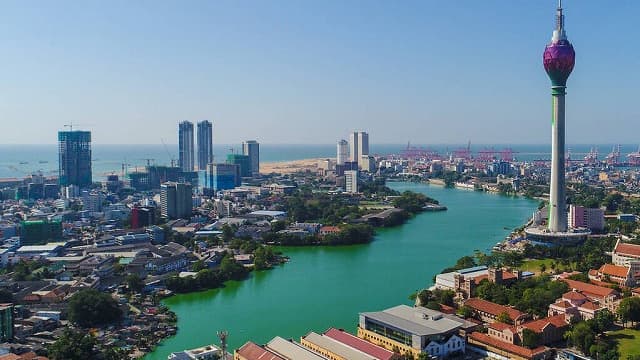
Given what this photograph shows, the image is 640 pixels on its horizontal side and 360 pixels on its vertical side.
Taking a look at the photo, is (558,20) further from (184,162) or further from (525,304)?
(184,162)

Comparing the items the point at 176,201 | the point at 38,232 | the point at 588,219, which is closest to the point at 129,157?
the point at 176,201

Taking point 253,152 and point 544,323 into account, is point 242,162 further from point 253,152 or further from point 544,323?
point 544,323

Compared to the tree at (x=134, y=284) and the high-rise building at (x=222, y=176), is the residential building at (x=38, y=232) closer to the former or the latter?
the tree at (x=134, y=284)

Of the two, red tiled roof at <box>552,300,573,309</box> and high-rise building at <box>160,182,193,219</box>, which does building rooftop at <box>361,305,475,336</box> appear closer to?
red tiled roof at <box>552,300,573,309</box>

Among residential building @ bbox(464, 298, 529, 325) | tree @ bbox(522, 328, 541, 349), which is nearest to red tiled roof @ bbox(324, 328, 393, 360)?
tree @ bbox(522, 328, 541, 349)

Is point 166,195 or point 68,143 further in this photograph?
point 68,143

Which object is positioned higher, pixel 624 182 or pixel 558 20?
pixel 558 20

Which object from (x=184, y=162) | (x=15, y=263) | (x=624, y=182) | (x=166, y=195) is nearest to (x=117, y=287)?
(x=15, y=263)
